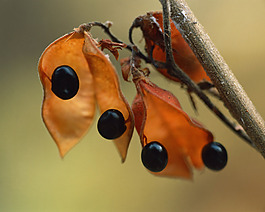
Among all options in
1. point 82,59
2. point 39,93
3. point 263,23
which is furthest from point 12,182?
point 263,23

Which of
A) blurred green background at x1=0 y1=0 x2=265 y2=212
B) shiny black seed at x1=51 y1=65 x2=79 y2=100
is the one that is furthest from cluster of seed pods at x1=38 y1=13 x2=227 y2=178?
blurred green background at x1=0 y1=0 x2=265 y2=212

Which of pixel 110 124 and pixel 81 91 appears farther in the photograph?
pixel 81 91

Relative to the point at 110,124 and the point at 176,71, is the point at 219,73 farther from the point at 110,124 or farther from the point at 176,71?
the point at 110,124

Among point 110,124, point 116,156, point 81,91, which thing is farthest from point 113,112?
point 116,156

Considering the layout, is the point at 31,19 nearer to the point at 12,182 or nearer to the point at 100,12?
the point at 100,12

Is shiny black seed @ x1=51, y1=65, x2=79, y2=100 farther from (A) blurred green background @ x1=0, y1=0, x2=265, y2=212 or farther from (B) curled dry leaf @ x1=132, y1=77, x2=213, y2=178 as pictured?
(A) blurred green background @ x1=0, y1=0, x2=265, y2=212

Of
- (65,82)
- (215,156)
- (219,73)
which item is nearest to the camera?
(219,73)
